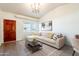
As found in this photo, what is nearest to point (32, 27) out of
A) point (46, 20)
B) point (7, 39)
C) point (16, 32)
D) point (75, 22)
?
point (16, 32)

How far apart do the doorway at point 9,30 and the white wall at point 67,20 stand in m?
1.60

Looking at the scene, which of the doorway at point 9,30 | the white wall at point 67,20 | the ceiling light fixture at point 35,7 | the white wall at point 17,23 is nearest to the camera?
the ceiling light fixture at point 35,7

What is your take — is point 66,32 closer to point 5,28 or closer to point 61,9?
point 61,9

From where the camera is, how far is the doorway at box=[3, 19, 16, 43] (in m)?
3.88

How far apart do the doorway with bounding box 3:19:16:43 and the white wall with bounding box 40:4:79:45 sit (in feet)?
5.24

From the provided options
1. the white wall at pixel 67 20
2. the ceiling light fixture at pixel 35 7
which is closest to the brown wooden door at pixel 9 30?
the ceiling light fixture at pixel 35 7

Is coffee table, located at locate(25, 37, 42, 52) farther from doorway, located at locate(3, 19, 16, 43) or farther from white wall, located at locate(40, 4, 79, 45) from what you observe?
white wall, located at locate(40, 4, 79, 45)

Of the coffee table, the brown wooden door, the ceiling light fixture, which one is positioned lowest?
the coffee table

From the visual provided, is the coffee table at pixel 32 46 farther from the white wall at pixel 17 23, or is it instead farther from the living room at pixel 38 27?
the white wall at pixel 17 23

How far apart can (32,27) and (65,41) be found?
190 centimetres

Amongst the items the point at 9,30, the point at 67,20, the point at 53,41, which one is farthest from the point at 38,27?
the point at 9,30

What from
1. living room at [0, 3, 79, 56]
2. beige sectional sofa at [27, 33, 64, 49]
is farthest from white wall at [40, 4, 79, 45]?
beige sectional sofa at [27, 33, 64, 49]

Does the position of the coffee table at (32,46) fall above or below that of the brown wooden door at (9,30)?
below

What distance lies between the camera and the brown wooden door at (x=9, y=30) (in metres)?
3.88
